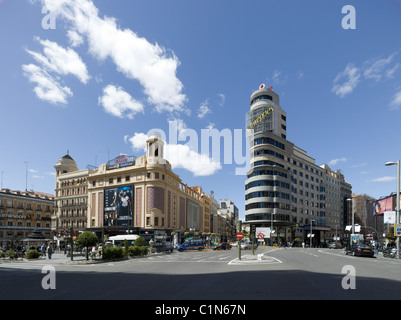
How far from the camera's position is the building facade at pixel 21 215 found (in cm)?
7519

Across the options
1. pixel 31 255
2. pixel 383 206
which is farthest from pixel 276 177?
pixel 31 255

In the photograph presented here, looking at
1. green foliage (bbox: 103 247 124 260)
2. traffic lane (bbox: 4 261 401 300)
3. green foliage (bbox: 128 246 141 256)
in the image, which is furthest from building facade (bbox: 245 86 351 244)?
traffic lane (bbox: 4 261 401 300)

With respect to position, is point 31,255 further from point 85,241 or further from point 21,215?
point 21,215

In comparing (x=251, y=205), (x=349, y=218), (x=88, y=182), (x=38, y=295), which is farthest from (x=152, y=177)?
(x=349, y=218)

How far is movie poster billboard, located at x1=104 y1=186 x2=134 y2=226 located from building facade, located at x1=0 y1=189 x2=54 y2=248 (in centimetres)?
1789

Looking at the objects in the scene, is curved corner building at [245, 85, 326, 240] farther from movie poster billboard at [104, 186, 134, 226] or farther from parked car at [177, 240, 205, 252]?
movie poster billboard at [104, 186, 134, 226]

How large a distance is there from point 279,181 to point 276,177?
166cm

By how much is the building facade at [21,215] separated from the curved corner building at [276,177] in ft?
182

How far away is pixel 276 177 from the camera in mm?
81750

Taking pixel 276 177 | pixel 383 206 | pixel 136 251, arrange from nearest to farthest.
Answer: pixel 136 251 → pixel 383 206 → pixel 276 177

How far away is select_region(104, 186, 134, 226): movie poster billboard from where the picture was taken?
69.7 metres

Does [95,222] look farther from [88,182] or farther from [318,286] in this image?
[318,286]

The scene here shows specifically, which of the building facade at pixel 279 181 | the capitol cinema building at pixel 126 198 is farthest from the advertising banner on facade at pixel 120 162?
the building facade at pixel 279 181
